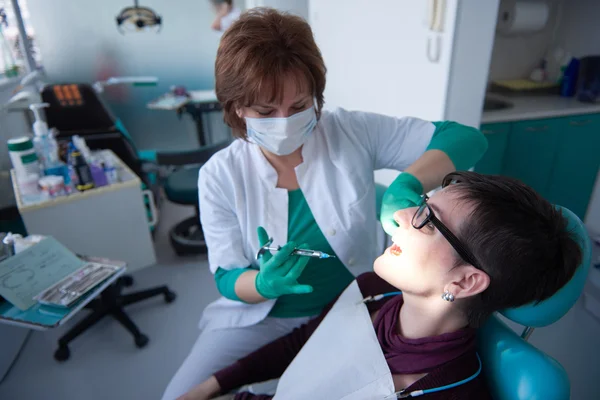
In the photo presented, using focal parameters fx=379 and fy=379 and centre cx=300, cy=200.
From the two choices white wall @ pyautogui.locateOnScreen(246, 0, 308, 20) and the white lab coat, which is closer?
the white lab coat

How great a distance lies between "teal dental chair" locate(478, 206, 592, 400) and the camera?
2.24 feet

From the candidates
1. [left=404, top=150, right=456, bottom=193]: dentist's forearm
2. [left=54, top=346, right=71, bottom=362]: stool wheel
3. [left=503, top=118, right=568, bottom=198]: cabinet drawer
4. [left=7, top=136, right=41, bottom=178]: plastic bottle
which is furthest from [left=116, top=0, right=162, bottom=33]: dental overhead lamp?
[left=404, top=150, right=456, bottom=193]: dentist's forearm

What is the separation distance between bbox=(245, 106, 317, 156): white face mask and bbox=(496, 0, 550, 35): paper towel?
2.22m

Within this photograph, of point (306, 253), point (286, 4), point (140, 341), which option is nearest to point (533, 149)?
point (306, 253)

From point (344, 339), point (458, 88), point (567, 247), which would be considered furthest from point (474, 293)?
point (458, 88)

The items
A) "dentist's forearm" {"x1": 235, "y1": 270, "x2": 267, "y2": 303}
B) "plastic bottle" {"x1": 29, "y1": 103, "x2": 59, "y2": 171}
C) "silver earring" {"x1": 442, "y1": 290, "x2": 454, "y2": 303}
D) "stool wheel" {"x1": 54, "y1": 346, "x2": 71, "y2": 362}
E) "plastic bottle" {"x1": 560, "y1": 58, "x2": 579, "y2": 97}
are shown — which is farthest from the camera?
"plastic bottle" {"x1": 560, "y1": 58, "x2": 579, "y2": 97}

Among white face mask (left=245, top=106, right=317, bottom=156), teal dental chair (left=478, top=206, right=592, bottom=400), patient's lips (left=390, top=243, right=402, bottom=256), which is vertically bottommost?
teal dental chair (left=478, top=206, right=592, bottom=400)

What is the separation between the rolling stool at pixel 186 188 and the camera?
2.20 m

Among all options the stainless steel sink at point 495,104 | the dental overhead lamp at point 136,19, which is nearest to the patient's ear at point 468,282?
the stainless steel sink at point 495,104

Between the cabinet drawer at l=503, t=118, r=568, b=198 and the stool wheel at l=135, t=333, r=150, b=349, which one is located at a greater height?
the cabinet drawer at l=503, t=118, r=568, b=198

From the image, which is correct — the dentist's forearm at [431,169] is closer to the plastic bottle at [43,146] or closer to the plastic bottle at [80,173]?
the plastic bottle at [80,173]

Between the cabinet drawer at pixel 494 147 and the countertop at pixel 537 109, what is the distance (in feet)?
0.16

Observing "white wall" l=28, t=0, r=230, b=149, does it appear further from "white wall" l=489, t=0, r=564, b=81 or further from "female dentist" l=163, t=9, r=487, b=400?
"female dentist" l=163, t=9, r=487, b=400

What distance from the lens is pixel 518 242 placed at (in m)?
0.71
